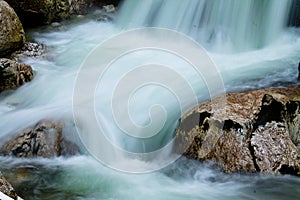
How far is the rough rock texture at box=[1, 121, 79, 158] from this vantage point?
5.17m

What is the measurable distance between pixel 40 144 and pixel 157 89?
230 centimetres

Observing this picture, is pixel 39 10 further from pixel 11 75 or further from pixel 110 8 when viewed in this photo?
pixel 11 75

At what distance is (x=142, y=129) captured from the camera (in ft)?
18.9

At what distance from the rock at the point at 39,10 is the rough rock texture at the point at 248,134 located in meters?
5.55

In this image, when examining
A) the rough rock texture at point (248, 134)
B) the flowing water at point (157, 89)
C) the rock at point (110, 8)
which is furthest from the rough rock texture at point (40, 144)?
the rock at point (110, 8)

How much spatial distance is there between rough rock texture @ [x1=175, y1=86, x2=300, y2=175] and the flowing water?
5.7 inches

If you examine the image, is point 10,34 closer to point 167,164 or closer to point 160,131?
point 160,131

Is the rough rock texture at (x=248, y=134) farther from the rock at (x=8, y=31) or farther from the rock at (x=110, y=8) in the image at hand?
the rock at (x=110, y=8)

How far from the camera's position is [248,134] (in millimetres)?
5004

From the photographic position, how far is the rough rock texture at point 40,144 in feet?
17.0

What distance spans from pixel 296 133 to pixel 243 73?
2.38m

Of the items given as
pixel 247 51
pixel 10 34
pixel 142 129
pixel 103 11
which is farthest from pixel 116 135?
pixel 103 11

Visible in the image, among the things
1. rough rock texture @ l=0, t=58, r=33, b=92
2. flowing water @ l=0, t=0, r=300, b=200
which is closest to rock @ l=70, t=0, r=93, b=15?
flowing water @ l=0, t=0, r=300, b=200

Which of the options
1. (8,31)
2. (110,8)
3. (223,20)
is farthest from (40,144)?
(110,8)
